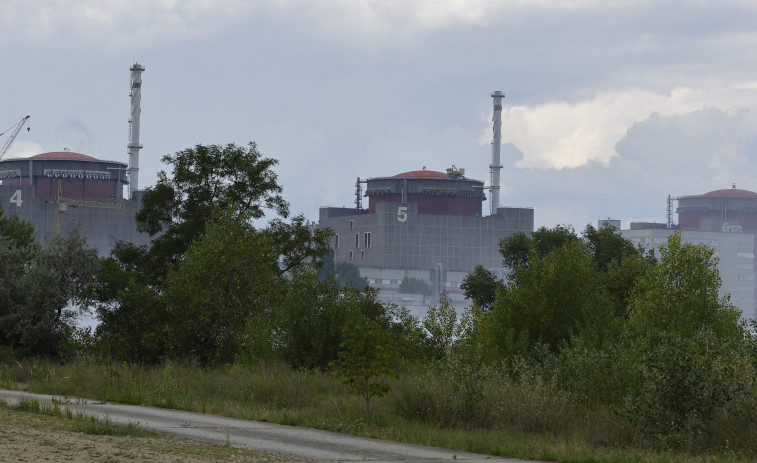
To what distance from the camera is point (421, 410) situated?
814 inches

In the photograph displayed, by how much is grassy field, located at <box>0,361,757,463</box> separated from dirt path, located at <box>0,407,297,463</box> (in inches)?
142

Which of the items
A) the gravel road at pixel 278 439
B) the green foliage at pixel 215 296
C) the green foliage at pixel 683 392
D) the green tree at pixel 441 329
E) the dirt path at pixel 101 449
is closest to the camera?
the dirt path at pixel 101 449

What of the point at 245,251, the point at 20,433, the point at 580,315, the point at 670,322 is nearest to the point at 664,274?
the point at 670,322

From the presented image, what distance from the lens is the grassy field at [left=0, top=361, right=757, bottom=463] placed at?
16469mm

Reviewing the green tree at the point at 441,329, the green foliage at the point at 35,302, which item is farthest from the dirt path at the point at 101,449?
the green tree at the point at 441,329

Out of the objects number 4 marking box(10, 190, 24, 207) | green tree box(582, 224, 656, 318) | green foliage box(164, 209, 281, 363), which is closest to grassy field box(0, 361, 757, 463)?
green foliage box(164, 209, 281, 363)

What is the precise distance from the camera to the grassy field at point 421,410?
54.0 ft

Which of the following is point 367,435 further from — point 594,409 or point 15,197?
point 15,197

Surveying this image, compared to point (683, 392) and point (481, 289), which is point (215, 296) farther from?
point (481, 289)

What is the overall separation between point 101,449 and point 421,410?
25.0ft

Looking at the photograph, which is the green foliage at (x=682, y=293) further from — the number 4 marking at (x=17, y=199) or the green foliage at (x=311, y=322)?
the number 4 marking at (x=17, y=199)

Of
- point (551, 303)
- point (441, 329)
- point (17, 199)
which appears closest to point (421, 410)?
point (551, 303)

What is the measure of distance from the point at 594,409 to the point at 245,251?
19.5 m

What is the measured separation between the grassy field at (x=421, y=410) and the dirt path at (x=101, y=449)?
361 cm
